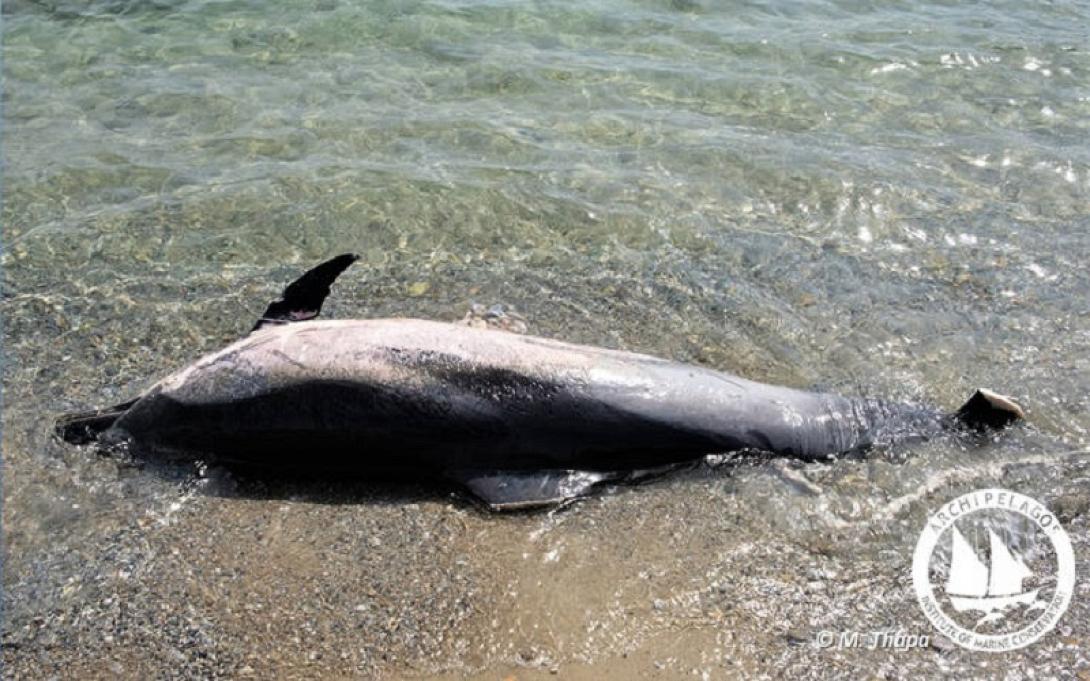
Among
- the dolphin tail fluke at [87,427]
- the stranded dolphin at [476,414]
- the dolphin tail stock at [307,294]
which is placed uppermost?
the dolphin tail stock at [307,294]

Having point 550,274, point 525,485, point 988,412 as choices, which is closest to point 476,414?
point 525,485

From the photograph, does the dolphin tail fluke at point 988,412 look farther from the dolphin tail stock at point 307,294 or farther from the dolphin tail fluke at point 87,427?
the dolphin tail fluke at point 87,427

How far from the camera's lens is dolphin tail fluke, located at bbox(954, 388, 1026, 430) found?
4438mm

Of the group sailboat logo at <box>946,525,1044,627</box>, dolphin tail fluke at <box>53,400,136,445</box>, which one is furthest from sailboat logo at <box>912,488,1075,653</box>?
dolphin tail fluke at <box>53,400,136,445</box>

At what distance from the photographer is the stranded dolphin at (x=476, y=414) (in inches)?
167

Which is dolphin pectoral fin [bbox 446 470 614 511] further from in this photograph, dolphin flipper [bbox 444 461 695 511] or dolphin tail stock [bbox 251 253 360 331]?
dolphin tail stock [bbox 251 253 360 331]

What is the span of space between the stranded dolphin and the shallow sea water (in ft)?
0.51

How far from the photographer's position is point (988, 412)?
4492 mm

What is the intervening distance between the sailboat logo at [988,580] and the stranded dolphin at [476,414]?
2.37ft

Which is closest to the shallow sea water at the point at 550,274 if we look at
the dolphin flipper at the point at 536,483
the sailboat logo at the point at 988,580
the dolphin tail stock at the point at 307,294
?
the dolphin flipper at the point at 536,483

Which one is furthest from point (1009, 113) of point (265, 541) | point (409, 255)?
point (265, 541)

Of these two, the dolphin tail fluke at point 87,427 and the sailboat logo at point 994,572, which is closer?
the sailboat logo at point 994,572

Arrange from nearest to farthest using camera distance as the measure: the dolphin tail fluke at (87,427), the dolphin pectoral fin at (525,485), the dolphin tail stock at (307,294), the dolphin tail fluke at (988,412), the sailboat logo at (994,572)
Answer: the sailboat logo at (994,572) < the dolphin pectoral fin at (525,485) < the dolphin tail fluke at (988,412) < the dolphin tail fluke at (87,427) < the dolphin tail stock at (307,294)

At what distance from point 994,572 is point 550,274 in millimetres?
3177
